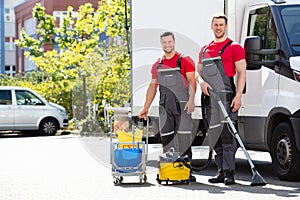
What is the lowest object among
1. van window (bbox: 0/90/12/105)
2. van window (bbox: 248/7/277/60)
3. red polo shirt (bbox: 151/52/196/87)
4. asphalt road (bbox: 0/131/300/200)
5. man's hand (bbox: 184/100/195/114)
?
asphalt road (bbox: 0/131/300/200)

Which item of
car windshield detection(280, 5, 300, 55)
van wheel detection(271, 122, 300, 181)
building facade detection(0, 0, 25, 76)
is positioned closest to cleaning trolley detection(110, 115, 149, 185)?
van wheel detection(271, 122, 300, 181)

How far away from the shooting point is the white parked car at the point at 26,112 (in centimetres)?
2461

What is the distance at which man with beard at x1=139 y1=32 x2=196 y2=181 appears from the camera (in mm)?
10516

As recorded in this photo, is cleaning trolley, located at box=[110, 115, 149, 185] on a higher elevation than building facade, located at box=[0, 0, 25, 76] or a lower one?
lower

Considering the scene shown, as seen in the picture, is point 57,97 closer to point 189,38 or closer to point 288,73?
point 189,38

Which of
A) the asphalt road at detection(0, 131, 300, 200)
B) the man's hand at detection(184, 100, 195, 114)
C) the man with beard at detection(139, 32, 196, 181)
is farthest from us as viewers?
the man with beard at detection(139, 32, 196, 181)

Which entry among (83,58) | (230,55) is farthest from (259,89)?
(83,58)

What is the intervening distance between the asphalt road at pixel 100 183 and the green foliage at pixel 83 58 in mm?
11021

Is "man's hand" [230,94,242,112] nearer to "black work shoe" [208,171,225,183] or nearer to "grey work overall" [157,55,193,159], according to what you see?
"grey work overall" [157,55,193,159]

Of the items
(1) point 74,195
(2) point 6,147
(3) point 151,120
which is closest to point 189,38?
(3) point 151,120

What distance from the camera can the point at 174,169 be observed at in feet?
33.6

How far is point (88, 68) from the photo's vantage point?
29.7 meters

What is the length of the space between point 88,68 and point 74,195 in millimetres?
20493

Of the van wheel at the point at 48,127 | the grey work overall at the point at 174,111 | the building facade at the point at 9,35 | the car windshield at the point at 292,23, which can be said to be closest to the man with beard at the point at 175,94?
the grey work overall at the point at 174,111
